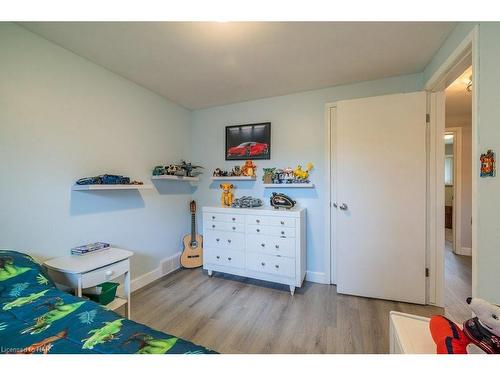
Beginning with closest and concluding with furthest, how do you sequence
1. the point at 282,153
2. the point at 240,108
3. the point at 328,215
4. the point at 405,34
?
the point at 405,34, the point at 328,215, the point at 282,153, the point at 240,108

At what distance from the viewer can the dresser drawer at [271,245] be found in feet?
7.04

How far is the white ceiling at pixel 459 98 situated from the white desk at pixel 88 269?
3.66 metres

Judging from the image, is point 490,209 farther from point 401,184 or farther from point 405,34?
point 405,34

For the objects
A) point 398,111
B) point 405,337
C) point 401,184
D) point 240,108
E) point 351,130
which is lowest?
point 405,337

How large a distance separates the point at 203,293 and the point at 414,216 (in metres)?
2.27

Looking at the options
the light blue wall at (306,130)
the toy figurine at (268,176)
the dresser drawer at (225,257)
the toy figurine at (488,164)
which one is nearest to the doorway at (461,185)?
the light blue wall at (306,130)

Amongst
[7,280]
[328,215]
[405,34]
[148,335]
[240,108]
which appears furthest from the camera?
[240,108]

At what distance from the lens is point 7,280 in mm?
1079

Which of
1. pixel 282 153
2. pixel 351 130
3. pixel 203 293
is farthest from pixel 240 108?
pixel 203 293

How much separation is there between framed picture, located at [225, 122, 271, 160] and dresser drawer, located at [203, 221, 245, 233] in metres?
0.94

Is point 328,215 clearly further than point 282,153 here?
No

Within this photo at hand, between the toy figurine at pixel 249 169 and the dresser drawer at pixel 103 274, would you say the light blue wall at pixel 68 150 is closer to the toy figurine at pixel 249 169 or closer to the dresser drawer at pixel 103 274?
the dresser drawer at pixel 103 274

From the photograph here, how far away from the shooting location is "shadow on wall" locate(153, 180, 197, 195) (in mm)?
2602

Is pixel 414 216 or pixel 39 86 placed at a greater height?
pixel 39 86
